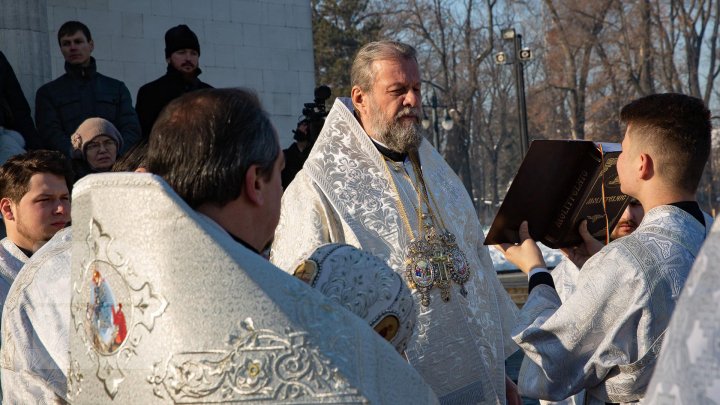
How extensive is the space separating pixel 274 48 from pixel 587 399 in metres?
10.7

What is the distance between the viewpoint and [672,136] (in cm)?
334

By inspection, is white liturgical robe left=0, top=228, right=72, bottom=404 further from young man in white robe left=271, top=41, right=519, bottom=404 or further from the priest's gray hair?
the priest's gray hair

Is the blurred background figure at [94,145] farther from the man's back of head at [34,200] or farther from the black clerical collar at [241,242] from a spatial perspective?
the black clerical collar at [241,242]

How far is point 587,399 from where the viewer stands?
138 inches

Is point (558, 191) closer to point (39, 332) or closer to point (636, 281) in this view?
point (636, 281)

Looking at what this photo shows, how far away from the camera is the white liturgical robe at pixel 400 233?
4234 mm

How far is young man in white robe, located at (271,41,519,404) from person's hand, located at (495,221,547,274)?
532 millimetres

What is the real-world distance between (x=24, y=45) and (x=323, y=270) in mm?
8234

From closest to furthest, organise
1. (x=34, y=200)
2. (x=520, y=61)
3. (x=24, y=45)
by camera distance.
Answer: (x=34, y=200)
(x=24, y=45)
(x=520, y=61)

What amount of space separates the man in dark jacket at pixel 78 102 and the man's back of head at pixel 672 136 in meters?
5.35

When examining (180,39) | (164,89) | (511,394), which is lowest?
(511,394)

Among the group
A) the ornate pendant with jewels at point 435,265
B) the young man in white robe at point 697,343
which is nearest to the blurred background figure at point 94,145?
the ornate pendant with jewels at point 435,265

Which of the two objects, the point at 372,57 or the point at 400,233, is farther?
the point at 372,57

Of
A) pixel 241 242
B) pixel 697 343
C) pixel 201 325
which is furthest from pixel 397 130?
pixel 697 343
